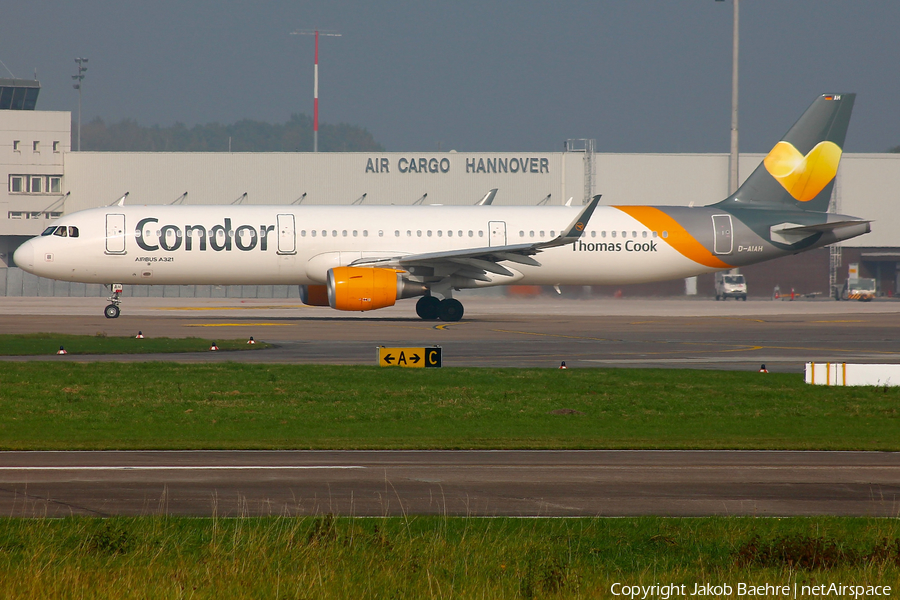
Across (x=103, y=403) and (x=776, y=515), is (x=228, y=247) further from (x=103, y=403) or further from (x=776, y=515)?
(x=776, y=515)

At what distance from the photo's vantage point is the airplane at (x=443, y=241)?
1535 inches

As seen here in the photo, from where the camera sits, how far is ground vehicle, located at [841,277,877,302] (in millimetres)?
71375

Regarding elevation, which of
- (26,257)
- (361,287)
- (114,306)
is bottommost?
(114,306)

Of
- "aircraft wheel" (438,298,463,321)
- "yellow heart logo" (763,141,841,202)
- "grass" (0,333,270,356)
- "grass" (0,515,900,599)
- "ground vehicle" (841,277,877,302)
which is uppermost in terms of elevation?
"yellow heart logo" (763,141,841,202)

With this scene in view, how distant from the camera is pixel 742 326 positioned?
38812mm

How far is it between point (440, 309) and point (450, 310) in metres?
0.45

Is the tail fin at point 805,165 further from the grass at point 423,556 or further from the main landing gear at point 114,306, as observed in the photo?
the grass at point 423,556

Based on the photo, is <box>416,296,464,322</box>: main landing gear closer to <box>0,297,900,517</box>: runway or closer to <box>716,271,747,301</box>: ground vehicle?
<box>0,297,900,517</box>: runway

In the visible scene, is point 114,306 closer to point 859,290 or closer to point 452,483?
point 452,483

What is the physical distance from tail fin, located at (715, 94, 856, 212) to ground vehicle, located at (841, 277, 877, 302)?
→ 97.9 feet

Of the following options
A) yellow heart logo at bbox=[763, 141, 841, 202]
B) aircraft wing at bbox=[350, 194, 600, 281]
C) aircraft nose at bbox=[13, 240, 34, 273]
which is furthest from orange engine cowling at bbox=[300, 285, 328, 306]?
yellow heart logo at bbox=[763, 141, 841, 202]

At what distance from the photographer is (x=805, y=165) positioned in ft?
145

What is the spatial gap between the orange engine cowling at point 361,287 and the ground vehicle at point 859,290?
46437mm

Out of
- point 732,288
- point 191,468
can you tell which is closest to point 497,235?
point 191,468
